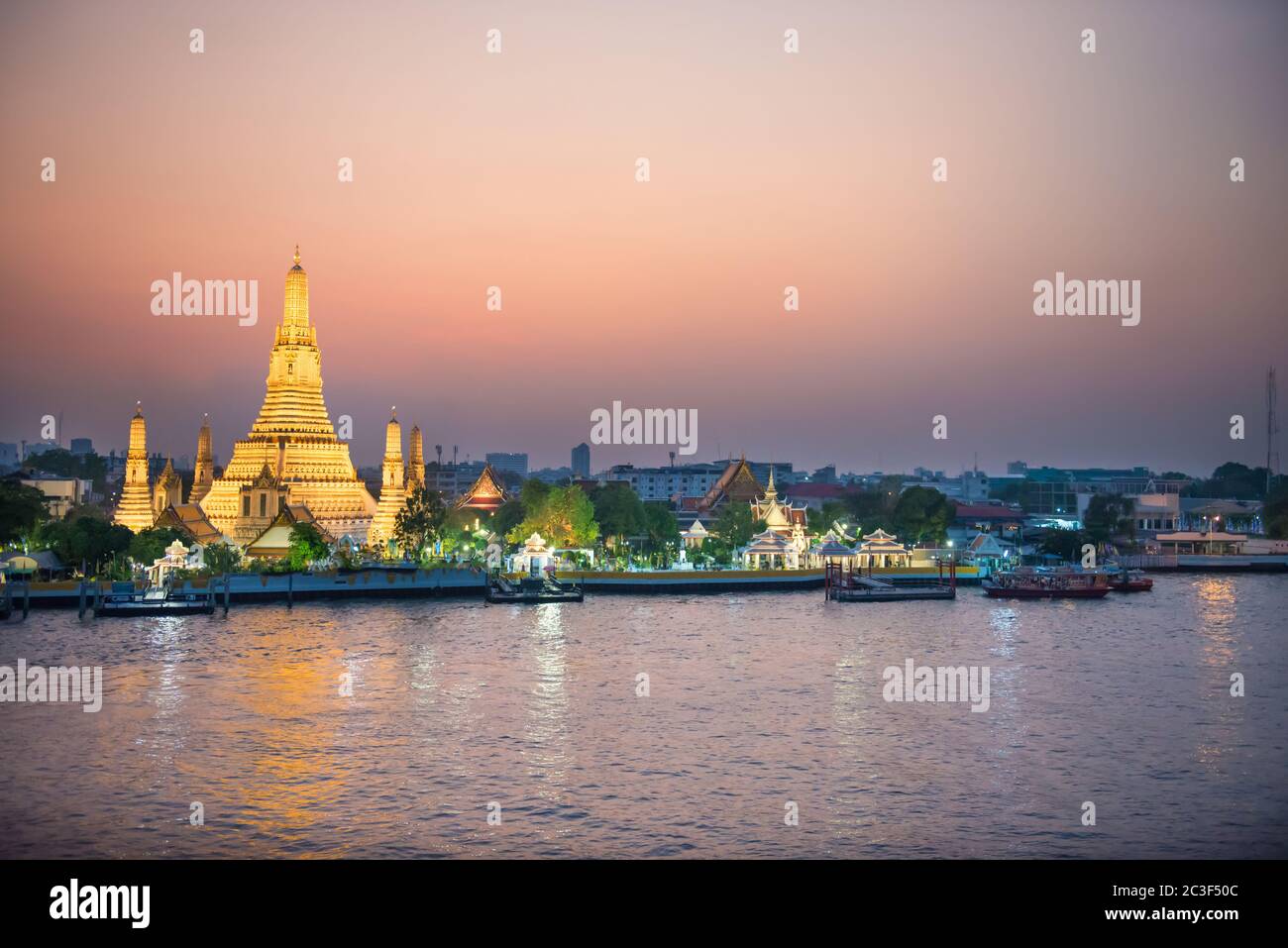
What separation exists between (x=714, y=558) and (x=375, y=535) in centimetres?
1937

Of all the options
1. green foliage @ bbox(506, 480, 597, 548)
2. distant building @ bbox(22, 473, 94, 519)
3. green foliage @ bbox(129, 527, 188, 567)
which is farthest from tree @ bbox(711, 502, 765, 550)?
distant building @ bbox(22, 473, 94, 519)

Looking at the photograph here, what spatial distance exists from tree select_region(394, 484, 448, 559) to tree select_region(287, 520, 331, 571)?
643 centimetres

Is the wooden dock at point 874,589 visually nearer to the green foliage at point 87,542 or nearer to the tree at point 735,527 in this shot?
the tree at point 735,527

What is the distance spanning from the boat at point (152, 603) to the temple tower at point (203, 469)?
23798 millimetres

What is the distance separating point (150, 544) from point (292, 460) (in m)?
11.7

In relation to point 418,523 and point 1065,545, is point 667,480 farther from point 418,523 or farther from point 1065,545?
point 418,523

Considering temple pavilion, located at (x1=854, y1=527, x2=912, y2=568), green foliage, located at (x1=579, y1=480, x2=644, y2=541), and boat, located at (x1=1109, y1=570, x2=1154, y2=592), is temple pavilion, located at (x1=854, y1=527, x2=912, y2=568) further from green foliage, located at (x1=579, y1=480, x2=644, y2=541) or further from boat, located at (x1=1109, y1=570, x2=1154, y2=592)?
green foliage, located at (x1=579, y1=480, x2=644, y2=541)

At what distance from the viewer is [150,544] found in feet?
179

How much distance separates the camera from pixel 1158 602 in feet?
188

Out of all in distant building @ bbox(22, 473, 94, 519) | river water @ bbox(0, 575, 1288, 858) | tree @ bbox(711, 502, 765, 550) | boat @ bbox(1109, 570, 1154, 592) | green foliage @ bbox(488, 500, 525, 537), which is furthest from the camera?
distant building @ bbox(22, 473, 94, 519)

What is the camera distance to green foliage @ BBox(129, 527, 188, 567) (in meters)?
54.3

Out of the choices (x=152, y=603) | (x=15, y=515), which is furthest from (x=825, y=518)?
(x=15, y=515)
